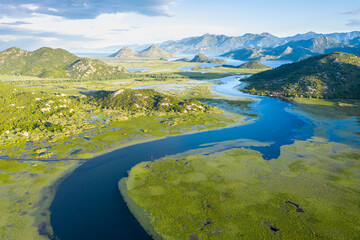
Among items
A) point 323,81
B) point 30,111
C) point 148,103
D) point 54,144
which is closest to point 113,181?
point 54,144

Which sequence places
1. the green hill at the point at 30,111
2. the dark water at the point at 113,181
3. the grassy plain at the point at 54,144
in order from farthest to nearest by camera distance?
1. the green hill at the point at 30,111
2. the grassy plain at the point at 54,144
3. the dark water at the point at 113,181

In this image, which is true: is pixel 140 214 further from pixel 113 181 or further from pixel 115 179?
pixel 115 179

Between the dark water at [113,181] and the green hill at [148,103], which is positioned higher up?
the green hill at [148,103]

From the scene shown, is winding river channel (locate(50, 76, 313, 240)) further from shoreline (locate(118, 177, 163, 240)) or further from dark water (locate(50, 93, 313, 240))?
shoreline (locate(118, 177, 163, 240))

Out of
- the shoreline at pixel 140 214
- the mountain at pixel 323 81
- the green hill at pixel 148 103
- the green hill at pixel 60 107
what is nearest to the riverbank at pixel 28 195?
the shoreline at pixel 140 214

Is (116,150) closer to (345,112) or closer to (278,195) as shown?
(278,195)

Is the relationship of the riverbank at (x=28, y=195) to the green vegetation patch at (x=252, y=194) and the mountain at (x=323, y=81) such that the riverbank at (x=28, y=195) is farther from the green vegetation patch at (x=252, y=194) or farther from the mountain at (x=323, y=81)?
the mountain at (x=323, y=81)

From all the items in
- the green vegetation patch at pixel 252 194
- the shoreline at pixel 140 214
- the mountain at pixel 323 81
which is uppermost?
the mountain at pixel 323 81

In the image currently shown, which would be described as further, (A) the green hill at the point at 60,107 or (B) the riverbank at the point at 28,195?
(A) the green hill at the point at 60,107
